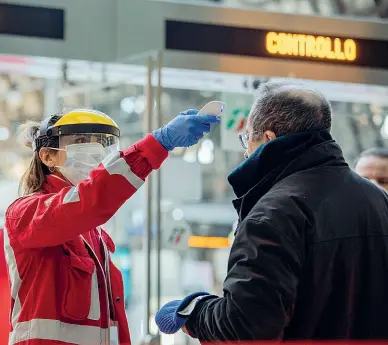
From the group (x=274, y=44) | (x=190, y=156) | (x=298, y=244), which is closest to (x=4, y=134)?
(x=190, y=156)

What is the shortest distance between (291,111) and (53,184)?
0.83 m

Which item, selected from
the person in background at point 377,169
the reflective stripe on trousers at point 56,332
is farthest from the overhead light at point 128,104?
the reflective stripe on trousers at point 56,332

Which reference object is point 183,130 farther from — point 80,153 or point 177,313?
point 177,313

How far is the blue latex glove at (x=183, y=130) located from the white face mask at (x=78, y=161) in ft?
1.04

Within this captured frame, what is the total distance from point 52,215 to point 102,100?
3287mm

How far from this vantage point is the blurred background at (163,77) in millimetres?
5141

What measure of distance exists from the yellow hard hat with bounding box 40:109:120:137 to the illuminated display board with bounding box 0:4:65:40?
7.98 feet

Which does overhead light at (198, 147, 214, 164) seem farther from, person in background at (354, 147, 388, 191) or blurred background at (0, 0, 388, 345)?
person in background at (354, 147, 388, 191)

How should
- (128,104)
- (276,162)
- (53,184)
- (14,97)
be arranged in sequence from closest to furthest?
(276,162)
(53,184)
(128,104)
(14,97)

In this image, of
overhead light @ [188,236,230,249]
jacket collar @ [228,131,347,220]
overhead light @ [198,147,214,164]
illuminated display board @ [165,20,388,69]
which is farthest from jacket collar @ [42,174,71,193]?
overhead light @ [188,236,230,249]

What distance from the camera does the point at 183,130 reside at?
2.44 meters

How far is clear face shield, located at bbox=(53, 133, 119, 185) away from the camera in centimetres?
265

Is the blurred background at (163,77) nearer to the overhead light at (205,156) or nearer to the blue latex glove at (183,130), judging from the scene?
the overhead light at (205,156)

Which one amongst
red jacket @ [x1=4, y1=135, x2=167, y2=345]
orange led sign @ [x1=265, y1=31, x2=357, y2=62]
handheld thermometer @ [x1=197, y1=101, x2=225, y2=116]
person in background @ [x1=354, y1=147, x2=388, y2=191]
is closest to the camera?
red jacket @ [x1=4, y1=135, x2=167, y2=345]
